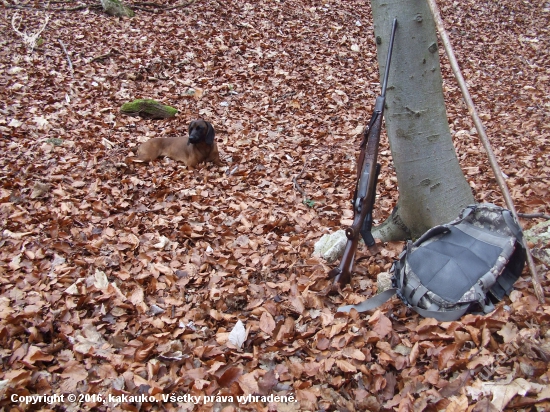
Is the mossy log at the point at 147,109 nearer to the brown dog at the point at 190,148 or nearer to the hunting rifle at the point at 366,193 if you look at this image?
the brown dog at the point at 190,148

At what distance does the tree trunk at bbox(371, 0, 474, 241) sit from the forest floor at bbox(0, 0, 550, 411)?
63cm

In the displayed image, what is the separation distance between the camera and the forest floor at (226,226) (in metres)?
2.28

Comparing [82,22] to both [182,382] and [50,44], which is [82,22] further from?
[182,382]

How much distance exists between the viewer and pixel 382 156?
5574mm

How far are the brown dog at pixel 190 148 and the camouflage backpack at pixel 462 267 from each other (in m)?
3.54

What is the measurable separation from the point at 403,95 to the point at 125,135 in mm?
4572

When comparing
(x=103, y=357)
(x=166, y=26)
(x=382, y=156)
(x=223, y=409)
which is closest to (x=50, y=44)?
(x=166, y=26)

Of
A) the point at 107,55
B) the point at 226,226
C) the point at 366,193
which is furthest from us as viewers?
the point at 107,55

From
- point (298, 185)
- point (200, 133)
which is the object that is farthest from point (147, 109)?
point (298, 185)

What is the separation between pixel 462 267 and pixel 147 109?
19.0ft

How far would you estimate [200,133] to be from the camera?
18.0ft

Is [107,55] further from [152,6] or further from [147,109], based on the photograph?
[152,6]

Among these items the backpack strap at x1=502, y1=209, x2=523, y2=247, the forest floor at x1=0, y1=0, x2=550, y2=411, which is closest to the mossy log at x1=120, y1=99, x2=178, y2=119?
the forest floor at x1=0, y1=0, x2=550, y2=411

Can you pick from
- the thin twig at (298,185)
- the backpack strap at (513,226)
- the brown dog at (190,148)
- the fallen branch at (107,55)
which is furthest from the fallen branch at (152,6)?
the backpack strap at (513,226)
